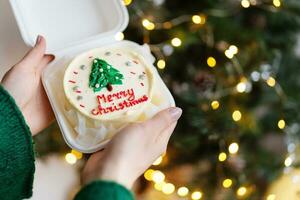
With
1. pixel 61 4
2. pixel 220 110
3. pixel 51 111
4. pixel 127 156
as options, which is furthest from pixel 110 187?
pixel 220 110

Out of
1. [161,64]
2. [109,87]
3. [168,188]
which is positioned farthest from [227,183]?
[109,87]

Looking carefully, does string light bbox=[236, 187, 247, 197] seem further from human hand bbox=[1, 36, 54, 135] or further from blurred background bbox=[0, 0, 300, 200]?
human hand bbox=[1, 36, 54, 135]

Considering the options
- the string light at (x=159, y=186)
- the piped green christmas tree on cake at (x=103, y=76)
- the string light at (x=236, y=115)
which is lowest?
the string light at (x=159, y=186)

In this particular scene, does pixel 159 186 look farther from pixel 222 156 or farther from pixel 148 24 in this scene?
pixel 148 24

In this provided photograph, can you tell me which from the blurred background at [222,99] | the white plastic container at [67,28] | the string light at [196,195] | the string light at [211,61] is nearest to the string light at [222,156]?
the blurred background at [222,99]

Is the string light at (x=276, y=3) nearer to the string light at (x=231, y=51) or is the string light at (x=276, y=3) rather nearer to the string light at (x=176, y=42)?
the string light at (x=231, y=51)

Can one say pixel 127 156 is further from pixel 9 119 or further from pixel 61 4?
pixel 61 4

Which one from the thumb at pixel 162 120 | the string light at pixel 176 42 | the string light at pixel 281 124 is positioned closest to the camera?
the thumb at pixel 162 120
